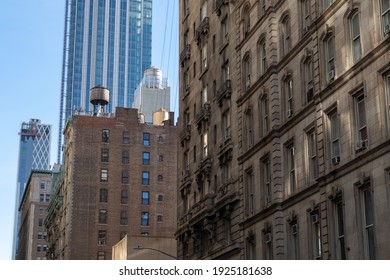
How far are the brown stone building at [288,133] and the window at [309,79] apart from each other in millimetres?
62

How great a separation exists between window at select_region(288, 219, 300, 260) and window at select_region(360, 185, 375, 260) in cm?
740

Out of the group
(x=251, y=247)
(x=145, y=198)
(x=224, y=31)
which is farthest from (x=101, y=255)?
(x=251, y=247)

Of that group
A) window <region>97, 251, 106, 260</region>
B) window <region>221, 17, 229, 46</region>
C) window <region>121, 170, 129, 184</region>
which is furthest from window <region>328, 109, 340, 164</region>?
window <region>121, 170, 129, 184</region>

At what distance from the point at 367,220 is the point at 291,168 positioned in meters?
9.30

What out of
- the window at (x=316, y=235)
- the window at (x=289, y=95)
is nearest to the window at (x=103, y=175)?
the window at (x=289, y=95)

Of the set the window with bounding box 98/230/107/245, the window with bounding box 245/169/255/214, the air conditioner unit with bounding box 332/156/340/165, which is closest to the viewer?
the air conditioner unit with bounding box 332/156/340/165

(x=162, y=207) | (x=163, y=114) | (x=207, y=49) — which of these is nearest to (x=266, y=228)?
(x=207, y=49)

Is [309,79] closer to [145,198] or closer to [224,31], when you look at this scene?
[224,31]

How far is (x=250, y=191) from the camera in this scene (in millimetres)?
45938

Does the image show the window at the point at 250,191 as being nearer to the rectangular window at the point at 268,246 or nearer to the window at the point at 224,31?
the rectangular window at the point at 268,246

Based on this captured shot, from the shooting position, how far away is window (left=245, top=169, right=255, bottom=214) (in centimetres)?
4514

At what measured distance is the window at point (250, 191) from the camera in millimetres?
45141

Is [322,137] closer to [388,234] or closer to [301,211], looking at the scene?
[301,211]

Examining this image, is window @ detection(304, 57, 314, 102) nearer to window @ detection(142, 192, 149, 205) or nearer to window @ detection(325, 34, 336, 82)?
window @ detection(325, 34, 336, 82)
